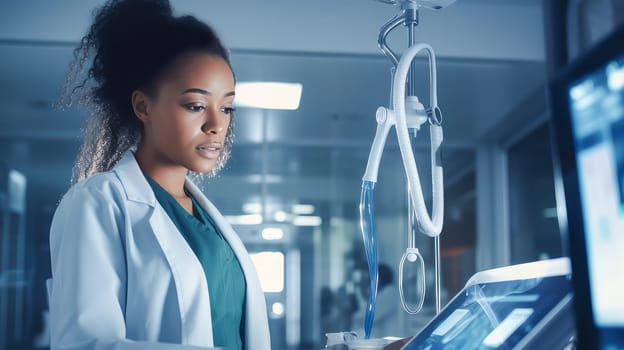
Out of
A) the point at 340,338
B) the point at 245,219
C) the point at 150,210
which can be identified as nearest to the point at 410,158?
the point at 340,338

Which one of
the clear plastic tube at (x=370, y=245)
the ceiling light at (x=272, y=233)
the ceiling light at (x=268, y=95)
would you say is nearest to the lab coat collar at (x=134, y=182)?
the clear plastic tube at (x=370, y=245)

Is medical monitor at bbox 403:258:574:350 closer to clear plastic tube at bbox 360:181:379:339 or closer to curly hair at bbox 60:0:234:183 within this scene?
clear plastic tube at bbox 360:181:379:339

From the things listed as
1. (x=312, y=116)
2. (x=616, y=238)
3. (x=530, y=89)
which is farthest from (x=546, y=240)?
(x=616, y=238)

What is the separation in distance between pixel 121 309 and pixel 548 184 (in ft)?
13.0

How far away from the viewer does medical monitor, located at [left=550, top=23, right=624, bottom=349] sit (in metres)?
0.40

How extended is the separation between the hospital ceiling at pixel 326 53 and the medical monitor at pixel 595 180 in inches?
81.6

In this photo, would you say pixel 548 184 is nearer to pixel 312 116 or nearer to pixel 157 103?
pixel 312 116

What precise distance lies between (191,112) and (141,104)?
0.40 feet

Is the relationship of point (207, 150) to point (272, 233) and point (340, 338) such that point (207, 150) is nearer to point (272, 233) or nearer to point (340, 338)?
point (340, 338)

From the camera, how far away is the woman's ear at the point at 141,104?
1154 mm

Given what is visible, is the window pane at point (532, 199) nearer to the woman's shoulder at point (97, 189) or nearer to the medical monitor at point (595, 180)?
the woman's shoulder at point (97, 189)

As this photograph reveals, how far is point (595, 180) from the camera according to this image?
43 centimetres

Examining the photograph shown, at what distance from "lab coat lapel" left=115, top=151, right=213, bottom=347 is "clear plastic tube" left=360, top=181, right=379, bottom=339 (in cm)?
25

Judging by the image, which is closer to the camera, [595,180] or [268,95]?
[595,180]
